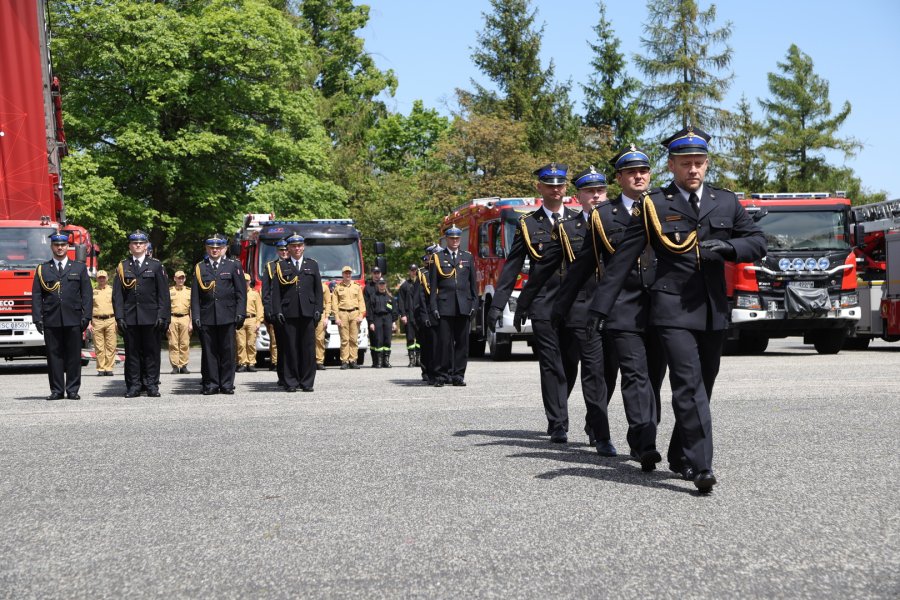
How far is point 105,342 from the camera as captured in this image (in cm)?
2084

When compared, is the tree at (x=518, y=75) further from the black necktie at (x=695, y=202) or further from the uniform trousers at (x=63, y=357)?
the black necktie at (x=695, y=202)

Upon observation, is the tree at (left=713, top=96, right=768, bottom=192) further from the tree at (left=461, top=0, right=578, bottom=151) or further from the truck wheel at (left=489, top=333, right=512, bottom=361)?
the truck wheel at (left=489, top=333, right=512, bottom=361)

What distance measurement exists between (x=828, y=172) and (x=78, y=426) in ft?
180

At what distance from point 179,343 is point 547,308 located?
13757mm

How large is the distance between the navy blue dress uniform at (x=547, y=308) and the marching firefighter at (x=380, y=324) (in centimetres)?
1306

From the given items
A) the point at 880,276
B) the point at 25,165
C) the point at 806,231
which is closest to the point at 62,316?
the point at 25,165

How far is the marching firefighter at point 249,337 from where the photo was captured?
21.9 meters

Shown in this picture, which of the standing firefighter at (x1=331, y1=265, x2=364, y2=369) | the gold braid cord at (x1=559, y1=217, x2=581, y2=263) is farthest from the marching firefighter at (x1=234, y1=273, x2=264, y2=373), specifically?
the gold braid cord at (x1=559, y1=217, x2=581, y2=263)

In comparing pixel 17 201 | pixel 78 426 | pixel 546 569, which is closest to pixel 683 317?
pixel 546 569

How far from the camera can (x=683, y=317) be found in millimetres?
6703

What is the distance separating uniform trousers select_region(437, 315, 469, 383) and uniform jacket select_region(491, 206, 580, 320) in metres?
6.24

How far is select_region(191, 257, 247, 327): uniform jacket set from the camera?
1491 centimetres

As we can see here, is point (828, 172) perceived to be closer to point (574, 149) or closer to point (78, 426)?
point (574, 149)

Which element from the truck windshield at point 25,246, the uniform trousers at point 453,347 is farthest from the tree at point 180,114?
the uniform trousers at point 453,347
